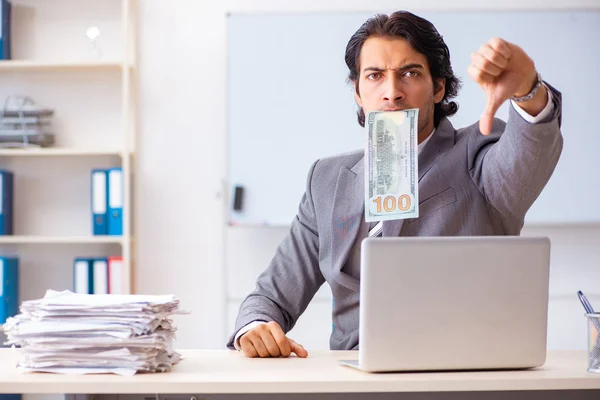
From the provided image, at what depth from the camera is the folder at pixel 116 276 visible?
3.48 m

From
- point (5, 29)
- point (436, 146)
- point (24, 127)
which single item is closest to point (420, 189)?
point (436, 146)

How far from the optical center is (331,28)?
359 centimetres

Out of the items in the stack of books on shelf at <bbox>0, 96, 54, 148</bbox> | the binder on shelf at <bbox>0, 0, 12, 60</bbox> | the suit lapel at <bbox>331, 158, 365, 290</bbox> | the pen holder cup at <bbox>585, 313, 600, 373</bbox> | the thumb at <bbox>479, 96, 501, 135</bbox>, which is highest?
the binder on shelf at <bbox>0, 0, 12, 60</bbox>

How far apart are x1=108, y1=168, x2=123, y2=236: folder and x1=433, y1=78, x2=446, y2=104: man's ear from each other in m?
1.89

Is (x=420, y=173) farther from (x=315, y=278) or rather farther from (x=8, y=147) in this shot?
(x=8, y=147)

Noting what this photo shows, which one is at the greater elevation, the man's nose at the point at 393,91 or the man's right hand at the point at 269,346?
the man's nose at the point at 393,91

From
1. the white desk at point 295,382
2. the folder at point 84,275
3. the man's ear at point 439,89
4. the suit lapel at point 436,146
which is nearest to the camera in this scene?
the white desk at point 295,382

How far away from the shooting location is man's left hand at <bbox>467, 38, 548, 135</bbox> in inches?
50.7

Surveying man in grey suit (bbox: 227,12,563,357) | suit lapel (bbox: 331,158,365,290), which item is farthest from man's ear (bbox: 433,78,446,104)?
suit lapel (bbox: 331,158,365,290)

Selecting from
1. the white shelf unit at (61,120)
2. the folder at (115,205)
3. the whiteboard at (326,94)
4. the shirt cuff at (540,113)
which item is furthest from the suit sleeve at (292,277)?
the white shelf unit at (61,120)

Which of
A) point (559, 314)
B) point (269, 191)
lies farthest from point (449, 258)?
point (559, 314)

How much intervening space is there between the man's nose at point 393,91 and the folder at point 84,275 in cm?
207

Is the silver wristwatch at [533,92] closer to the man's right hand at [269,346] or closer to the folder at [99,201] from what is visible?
the man's right hand at [269,346]

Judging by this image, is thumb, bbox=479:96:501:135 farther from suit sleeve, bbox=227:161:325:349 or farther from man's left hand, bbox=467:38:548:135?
suit sleeve, bbox=227:161:325:349
